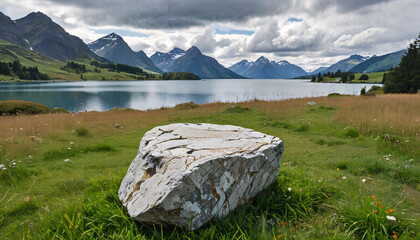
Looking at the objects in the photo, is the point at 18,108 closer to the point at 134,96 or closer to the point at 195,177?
the point at 195,177

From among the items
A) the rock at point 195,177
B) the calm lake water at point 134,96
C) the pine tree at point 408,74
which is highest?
the pine tree at point 408,74

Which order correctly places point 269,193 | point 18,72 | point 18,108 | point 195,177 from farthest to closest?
point 18,72
point 18,108
point 269,193
point 195,177

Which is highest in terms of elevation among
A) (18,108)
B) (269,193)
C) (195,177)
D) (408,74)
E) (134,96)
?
(408,74)

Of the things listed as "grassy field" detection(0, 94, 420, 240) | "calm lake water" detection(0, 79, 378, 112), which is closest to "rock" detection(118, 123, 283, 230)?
"grassy field" detection(0, 94, 420, 240)

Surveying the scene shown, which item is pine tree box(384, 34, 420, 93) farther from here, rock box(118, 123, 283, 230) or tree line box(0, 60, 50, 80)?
tree line box(0, 60, 50, 80)

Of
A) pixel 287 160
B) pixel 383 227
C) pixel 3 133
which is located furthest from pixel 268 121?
pixel 3 133

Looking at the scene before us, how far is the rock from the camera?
13.8ft

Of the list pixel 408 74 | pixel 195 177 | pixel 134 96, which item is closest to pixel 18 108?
pixel 195 177

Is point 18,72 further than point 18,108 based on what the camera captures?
Yes

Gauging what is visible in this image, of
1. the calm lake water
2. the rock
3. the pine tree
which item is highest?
the pine tree

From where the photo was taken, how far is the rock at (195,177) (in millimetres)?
4203

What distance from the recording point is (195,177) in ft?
14.0

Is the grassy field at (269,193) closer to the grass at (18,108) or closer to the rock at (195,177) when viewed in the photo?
the rock at (195,177)

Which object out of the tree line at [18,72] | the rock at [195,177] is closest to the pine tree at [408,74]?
the rock at [195,177]
